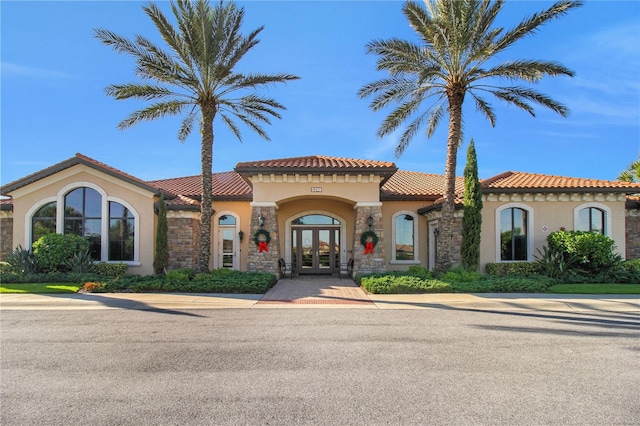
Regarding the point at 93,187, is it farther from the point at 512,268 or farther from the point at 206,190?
the point at 512,268

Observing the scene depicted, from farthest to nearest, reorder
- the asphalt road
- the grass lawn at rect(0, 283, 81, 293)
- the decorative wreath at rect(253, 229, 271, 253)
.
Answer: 1. the decorative wreath at rect(253, 229, 271, 253)
2. the grass lawn at rect(0, 283, 81, 293)
3. the asphalt road

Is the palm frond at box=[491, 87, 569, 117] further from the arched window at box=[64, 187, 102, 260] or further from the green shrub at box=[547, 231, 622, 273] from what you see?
the arched window at box=[64, 187, 102, 260]

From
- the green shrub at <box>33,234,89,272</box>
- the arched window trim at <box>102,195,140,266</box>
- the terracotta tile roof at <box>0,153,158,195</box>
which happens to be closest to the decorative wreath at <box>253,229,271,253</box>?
the terracotta tile roof at <box>0,153,158,195</box>

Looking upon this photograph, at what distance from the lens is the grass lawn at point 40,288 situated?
43.5ft

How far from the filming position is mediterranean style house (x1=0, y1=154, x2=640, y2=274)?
16.8m

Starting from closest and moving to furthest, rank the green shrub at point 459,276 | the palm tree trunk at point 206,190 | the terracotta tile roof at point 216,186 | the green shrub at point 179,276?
the green shrub at point 179,276 → the green shrub at point 459,276 → the palm tree trunk at point 206,190 → the terracotta tile roof at point 216,186

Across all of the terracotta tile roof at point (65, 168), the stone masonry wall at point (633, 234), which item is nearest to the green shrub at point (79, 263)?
the terracotta tile roof at point (65, 168)

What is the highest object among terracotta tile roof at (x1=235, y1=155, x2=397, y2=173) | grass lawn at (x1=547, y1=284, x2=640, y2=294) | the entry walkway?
terracotta tile roof at (x1=235, y1=155, x2=397, y2=173)

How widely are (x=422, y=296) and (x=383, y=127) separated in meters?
7.52

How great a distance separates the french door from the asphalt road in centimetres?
1078

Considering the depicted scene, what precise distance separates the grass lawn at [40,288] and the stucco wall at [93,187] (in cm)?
313

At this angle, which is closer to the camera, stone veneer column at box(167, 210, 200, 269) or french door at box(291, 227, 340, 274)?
stone veneer column at box(167, 210, 200, 269)

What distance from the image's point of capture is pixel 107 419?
4.32 meters

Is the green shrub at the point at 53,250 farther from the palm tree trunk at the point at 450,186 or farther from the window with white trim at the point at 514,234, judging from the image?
the window with white trim at the point at 514,234
